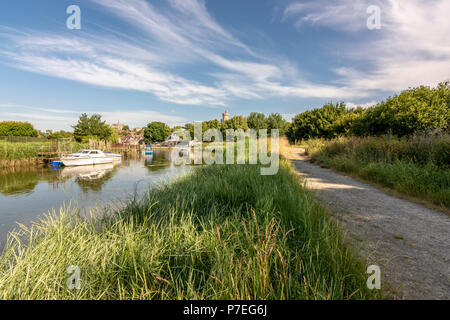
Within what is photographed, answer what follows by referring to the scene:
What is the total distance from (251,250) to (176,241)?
973 mm

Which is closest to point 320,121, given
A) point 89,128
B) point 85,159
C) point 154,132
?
point 85,159

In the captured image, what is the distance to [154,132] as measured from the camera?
86125mm

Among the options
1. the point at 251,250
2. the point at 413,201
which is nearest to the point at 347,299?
the point at 251,250

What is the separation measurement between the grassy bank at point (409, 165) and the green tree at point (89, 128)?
49856 mm

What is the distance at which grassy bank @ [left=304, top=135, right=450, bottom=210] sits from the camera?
5.27 metres

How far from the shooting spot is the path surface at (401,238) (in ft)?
6.60

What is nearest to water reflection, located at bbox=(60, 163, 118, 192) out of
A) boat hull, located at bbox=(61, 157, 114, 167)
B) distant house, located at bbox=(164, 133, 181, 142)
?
boat hull, located at bbox=(61, 157, 114, 167)

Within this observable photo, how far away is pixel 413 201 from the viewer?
16.5 ft

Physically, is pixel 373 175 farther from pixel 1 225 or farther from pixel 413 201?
pixel 1 225

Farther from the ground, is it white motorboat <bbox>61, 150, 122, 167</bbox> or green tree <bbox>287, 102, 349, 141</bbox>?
green tree <bbox>287, 102, 349, 141</bbox>

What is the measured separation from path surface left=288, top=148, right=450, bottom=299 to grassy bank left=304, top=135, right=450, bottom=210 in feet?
2.53

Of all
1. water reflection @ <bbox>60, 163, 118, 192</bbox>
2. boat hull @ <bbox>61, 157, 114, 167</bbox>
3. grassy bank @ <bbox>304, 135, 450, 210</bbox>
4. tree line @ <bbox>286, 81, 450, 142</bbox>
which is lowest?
water reflection @ <bbox>60, 163, 118, 192</bbox>

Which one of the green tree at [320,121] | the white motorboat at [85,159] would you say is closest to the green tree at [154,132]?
the white motorboat at [85,159]

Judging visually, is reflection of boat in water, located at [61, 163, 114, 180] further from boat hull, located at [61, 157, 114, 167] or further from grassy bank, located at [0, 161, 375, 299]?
grassy bank, located at [0, 161, 375, 299]
